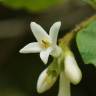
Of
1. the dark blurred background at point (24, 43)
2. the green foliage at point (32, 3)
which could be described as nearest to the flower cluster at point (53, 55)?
the green foliage at point (32, 3)

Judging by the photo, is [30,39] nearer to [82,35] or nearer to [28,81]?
[28,81]

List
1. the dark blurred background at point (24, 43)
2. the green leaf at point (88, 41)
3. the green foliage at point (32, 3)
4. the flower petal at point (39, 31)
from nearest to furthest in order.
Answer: the green leaf at point (88, 41), the flower petal at point (39, 31), the green foliage at point (32, 3), the dark blurred background at point (24, 43)

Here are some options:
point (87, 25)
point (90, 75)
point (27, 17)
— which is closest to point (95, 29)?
point (87, 25)

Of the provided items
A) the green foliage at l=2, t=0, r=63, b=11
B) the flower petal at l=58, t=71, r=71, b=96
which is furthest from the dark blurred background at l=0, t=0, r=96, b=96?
the flower petal at l=58, t=71, r=71, b=96

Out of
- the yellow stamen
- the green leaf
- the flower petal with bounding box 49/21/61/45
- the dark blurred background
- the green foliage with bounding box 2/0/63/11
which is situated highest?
the green foliage with bounding box 2/0/63/11

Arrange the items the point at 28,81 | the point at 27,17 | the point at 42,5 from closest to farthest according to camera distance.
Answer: the point at 42,5
the point at 28,81
the point at 27,17

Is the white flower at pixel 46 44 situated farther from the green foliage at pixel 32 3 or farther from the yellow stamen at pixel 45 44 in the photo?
the green foliage at pixel 32 3

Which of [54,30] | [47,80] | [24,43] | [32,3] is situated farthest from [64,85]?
[24,43]

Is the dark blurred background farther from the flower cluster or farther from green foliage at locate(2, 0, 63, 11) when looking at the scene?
the flower cluster
